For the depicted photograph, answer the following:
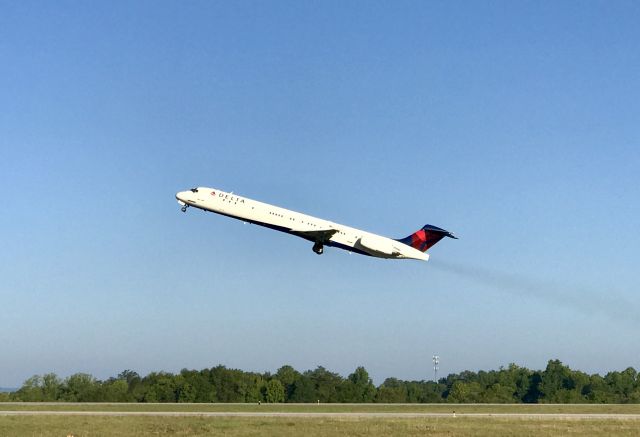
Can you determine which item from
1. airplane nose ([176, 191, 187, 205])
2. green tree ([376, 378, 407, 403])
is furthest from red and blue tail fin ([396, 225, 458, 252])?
green tree ([376, 378, 407, 403])

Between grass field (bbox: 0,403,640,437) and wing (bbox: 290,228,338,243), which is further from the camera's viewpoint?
wing (bbox: 290,228,338,243)

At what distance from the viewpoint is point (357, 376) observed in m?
153

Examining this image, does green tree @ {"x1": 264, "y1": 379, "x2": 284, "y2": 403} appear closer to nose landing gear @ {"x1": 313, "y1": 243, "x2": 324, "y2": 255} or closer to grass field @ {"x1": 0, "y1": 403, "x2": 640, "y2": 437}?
nose landing gear @ {"x1": 313, "y1": 243, "x2": 324, "y2": 255}

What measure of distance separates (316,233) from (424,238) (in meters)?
15.7

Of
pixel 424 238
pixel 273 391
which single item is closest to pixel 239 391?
pixel 273 391

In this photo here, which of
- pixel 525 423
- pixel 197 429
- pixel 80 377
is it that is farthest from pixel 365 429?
pixel 80 377

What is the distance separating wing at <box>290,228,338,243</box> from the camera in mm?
83694

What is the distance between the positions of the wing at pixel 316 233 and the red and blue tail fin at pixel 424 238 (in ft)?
39.7

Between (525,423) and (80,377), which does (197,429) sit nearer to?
(525,423)

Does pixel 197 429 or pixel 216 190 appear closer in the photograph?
pixel 197 429

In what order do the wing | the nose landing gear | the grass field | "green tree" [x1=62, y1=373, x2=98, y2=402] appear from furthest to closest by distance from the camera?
1. "green tree" [x1=62, y1=373, x2=98, y2=402]
2. the nose landing gear
3. the wing
4. the grass field

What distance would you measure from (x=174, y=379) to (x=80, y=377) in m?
16.2

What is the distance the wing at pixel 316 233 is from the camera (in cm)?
8369

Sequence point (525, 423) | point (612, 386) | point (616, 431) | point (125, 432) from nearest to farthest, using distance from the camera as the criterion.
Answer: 1. point (125, 432)
2. point (616, 431)
3. point (525, 423)
4. point (612, 386)
